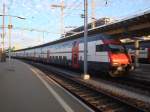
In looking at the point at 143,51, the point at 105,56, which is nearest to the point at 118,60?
the point at 105,56

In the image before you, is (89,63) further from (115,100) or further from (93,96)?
(115,100)

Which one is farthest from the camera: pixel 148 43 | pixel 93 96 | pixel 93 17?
pixel 148 43

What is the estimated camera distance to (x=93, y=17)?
44.4 m

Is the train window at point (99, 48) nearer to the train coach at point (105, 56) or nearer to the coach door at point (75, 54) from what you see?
the train coach at point (105, 56)

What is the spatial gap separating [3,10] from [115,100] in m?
59.6

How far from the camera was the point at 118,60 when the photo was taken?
1053 inches

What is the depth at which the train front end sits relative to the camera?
26406 millimetres

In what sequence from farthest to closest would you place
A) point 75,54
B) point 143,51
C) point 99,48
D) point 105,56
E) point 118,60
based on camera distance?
point 143,51 → point 75,54 → point 99,48 → point 105,56 → point 118,60

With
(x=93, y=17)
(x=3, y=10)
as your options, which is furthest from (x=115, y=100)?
(x=3, y=10)

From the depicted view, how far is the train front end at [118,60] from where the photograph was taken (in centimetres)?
2641

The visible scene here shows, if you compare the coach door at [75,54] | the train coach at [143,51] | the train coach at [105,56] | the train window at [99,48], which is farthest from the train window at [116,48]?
the train coach at [143,51]

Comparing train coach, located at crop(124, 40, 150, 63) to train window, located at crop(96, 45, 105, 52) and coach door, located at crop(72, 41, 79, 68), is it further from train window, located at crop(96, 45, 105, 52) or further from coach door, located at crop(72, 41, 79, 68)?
train window, located at crop(96, 45, 105, 52)

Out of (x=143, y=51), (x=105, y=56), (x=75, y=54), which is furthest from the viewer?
(x=143, y=51)

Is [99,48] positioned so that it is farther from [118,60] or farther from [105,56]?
[118,60]
